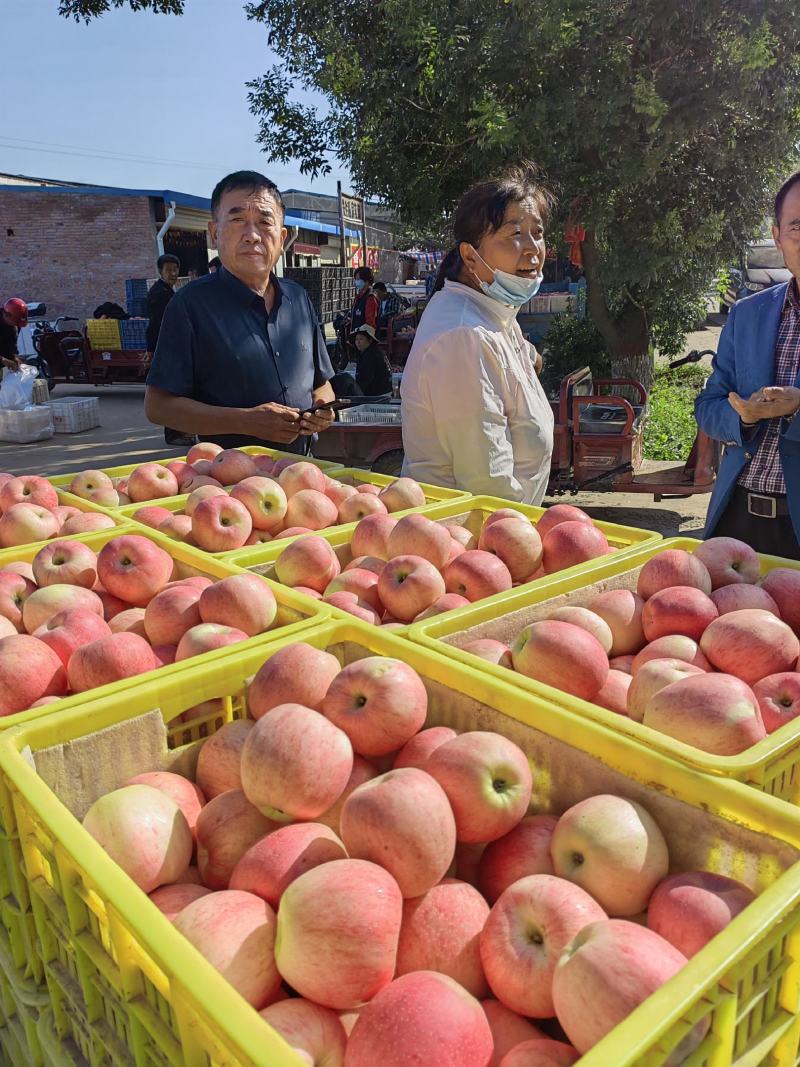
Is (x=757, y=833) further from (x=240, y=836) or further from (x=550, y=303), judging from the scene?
(x=550, y=303)

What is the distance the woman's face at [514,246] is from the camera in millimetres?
3010

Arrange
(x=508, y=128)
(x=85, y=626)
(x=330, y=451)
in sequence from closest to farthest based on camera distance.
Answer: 1. (x=85, y=626)
2. (x=330, y=451)
3. (x=508, y=128)

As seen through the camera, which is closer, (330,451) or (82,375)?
(330,451)

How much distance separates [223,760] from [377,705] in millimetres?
316

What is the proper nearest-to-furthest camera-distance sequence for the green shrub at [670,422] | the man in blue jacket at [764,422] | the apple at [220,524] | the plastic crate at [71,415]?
the apple at [220,524] < the man in blue jacket at [764,422] < the green shrub at [670,422] < the plastic crate at [71,415]

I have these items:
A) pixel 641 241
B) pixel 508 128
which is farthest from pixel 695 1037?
pixel 641 241

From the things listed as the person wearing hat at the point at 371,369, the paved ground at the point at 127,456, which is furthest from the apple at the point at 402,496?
the person wearing hat at the point at 371,369

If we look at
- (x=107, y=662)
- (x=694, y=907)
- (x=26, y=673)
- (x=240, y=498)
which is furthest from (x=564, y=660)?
(x=240, y=498)

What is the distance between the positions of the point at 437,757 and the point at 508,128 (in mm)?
7855

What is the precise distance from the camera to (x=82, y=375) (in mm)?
15547

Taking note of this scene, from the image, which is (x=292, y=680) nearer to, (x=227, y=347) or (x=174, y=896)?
(x=174, y=896)

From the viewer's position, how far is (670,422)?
399 inches

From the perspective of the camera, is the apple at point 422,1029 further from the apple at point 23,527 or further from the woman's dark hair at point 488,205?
the woman's dark hair at point 488,205

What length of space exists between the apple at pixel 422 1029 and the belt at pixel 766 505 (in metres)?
2.46
